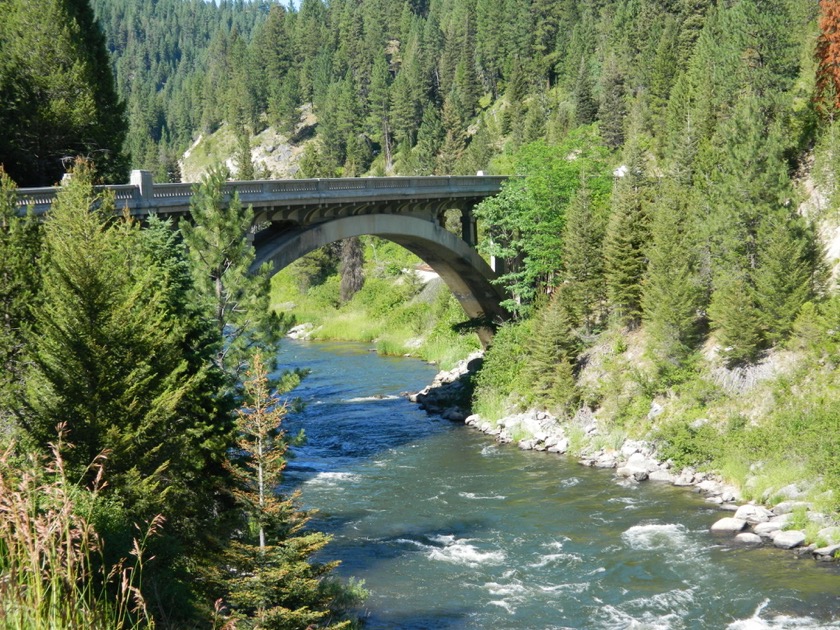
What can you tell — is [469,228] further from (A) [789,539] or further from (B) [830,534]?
(B) [830,534]

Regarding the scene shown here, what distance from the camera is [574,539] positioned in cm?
2241

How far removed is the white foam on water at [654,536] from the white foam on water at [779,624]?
418 cm

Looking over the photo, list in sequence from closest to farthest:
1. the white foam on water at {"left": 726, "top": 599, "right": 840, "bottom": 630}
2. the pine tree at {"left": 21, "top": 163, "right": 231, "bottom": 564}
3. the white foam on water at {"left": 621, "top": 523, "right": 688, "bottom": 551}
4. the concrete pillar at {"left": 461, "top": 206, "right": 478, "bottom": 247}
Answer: the pine tree at {"left": 21, "top": 163, "right": 231, "bottom": 564}, the white foam on water at {"left": 726, "top": 599, "right": 840, "bottom": 630}, the white foam on water at {"left": 621, "top": 523, "right": 688, "bottom": 551}, the concrete pillar at {"left": 461, "top": 206, "right": 478, "bottom": 247}

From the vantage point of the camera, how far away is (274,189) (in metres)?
30.2

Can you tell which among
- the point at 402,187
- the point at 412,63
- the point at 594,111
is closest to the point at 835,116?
the point at 402,187

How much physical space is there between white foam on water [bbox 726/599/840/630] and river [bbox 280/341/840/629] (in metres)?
0.05

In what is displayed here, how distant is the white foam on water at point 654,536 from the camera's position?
850 inches

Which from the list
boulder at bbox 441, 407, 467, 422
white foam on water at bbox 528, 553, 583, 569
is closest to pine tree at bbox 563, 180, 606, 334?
boulder at bbox 441, 407, 467, 422

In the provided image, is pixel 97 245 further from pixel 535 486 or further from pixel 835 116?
pixel 835 116

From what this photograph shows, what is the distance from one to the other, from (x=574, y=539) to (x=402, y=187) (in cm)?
2020

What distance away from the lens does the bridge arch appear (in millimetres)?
31531

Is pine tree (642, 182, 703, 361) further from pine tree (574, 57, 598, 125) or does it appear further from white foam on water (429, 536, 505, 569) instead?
pine tree (574, 57, 598, 125)

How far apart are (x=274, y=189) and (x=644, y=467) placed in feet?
54.9

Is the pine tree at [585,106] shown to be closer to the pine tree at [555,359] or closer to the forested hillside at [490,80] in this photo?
the forested hillside at [490,80]
